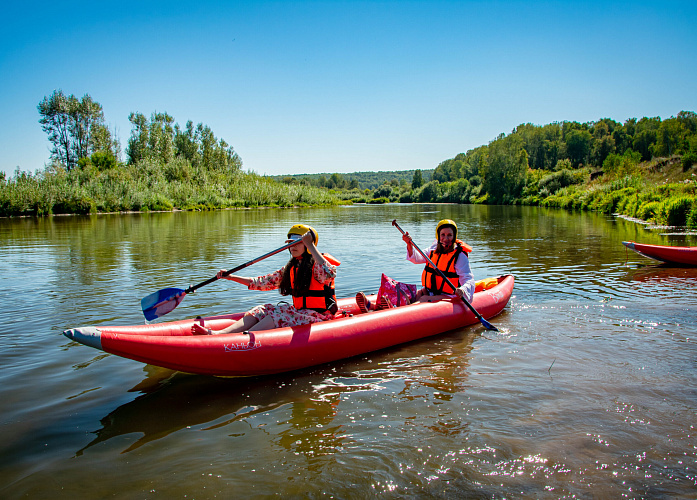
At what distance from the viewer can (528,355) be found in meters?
4.93

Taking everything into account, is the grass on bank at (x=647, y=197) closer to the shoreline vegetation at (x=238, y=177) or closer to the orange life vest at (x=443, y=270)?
the shoreline vegetation at (x=238, y=177)

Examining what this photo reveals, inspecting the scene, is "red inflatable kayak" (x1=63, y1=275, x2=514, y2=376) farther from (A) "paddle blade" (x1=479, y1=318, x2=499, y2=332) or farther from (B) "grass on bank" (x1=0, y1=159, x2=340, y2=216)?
(B) "grass on bank" (x1=0, y1=159, x2=340, y2=216)

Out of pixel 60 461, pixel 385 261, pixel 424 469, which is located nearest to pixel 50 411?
pixel 60 461

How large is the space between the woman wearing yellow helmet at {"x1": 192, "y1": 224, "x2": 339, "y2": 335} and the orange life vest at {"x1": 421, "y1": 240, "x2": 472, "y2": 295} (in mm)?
1843

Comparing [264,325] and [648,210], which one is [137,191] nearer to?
[648,210]

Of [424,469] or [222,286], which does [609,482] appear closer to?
[424,469]

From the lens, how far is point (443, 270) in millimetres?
6020

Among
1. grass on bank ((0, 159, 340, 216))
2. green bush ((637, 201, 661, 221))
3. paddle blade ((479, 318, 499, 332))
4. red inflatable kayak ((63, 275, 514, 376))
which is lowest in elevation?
paddle blade ((479, 318, 499, 332))

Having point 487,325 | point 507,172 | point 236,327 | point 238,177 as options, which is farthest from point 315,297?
point 507,172

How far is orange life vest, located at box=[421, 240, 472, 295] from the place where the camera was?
19.4 feet

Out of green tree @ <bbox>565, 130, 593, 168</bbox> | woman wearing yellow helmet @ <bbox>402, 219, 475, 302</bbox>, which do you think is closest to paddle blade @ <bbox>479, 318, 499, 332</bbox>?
woman wearing yellow helmet @ <bbox>402, 219, 475, 302</bbox>

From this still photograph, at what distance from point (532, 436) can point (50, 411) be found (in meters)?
3.65

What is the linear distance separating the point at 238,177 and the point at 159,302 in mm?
52038

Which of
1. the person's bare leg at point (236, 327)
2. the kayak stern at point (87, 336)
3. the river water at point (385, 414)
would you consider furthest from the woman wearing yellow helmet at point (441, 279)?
the kayak stern at point (87, 336)
